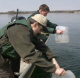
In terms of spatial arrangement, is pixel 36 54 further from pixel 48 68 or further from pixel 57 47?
pixel 57 47

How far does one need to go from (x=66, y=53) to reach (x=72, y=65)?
206cm

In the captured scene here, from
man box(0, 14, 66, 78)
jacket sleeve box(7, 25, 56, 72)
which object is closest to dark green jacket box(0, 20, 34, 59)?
man box(0, 14, 66, 78)

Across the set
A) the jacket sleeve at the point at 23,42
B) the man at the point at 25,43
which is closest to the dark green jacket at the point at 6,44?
the man at the point at 25,43

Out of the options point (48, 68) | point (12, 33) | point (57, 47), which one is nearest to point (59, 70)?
Result: point (48, 68)

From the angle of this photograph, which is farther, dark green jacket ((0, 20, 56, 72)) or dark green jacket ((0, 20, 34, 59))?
dark green jacket ((0, 20, 34, 59))

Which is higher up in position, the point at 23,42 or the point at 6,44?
the point at 23,42

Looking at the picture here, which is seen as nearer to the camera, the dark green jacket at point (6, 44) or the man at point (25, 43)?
the man at point (25, 43)

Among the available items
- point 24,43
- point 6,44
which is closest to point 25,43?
point 24,43

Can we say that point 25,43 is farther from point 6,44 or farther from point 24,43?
point 6,44

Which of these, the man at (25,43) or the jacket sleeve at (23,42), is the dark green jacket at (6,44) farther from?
the jacket sleeve at (23,42)

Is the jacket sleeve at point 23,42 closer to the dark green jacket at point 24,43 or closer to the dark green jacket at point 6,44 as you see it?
the dark green jacket at point 24,43

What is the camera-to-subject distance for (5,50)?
12.1 ft

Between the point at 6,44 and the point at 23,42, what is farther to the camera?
the point at 6,44

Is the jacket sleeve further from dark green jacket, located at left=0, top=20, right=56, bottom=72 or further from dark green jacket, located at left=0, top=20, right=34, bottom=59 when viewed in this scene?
dark green jacket, located at left=0, top=20, right=34, bottom=59
